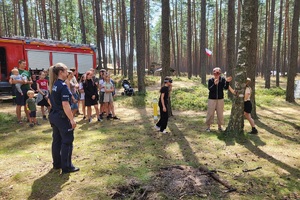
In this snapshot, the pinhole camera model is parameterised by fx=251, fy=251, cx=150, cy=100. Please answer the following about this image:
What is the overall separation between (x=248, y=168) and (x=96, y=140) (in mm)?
4104

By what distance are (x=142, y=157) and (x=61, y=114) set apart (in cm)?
222

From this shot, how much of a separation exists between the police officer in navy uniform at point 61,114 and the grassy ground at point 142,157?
17.7 inches

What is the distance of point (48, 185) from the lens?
450 centimetres

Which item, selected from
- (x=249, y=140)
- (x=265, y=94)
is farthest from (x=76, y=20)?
(x=249, y=140)

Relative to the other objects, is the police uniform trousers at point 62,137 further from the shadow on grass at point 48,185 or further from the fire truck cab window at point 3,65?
the fire truck cab window at point 3,65

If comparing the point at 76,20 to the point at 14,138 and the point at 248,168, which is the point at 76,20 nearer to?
the point at 14,138

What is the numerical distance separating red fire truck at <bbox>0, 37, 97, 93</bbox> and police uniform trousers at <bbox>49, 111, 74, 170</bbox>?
11.6 meters

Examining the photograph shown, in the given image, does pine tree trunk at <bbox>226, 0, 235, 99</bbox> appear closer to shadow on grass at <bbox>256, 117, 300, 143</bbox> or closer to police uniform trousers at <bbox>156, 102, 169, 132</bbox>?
shadow on grass at <bbox>256, 117, 300, 143</bbox>

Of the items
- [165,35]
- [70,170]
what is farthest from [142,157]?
[165,35]

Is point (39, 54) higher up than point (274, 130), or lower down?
higher up

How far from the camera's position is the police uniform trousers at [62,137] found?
183 inches

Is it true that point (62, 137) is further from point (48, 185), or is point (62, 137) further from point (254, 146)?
point (254, 146)

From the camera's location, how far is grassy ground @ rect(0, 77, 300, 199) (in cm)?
441

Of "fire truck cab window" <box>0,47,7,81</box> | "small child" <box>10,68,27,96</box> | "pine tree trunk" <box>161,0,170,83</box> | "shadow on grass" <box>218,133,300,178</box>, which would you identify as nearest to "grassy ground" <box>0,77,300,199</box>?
"shadow on grass" <box>218,133,300,178</box>
